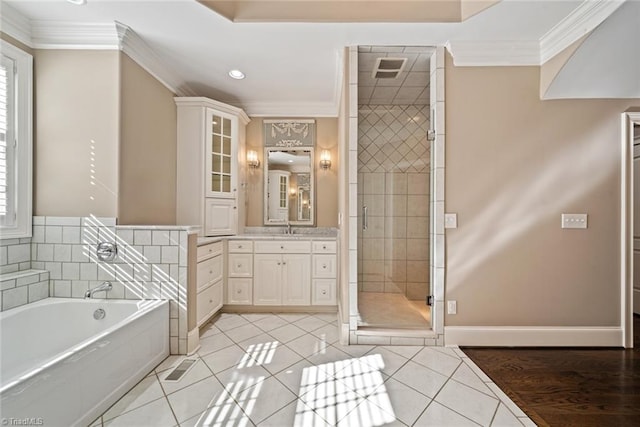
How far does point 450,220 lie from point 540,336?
4.16ft

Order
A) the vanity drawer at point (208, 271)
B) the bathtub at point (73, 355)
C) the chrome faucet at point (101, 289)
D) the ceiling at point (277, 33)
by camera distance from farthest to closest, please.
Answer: the vanity drawer at point (208, 271)
the chrome faucet at point (101, 289)
the ceiling at point (277, 33)
the bathtub at point (73, 355)

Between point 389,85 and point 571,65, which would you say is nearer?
point 571,65

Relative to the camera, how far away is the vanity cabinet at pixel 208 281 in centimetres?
262

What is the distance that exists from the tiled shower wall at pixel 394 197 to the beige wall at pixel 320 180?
37 cm

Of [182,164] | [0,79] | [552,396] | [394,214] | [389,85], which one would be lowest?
[552,396]

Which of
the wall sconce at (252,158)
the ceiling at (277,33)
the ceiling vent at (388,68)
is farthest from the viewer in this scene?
the wall sconce at (252,158)

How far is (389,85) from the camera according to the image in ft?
10.1

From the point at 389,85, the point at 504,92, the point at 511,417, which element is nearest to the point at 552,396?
the point at 511,417

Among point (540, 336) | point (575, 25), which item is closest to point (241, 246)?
point (540, 336)

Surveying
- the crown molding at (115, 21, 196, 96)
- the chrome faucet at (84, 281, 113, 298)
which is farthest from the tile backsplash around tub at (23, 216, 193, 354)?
the crown molding at (115, 21, 196, 96)

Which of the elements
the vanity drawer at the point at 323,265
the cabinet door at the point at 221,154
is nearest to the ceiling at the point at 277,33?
the cabinet door at the point at 221,154

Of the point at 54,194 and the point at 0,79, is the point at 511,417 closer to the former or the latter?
the point at 54,194

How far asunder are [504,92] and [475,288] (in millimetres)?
1751

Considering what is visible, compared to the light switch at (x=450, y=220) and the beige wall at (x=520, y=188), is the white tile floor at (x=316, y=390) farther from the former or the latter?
the light switch at (x=450, y=220)
